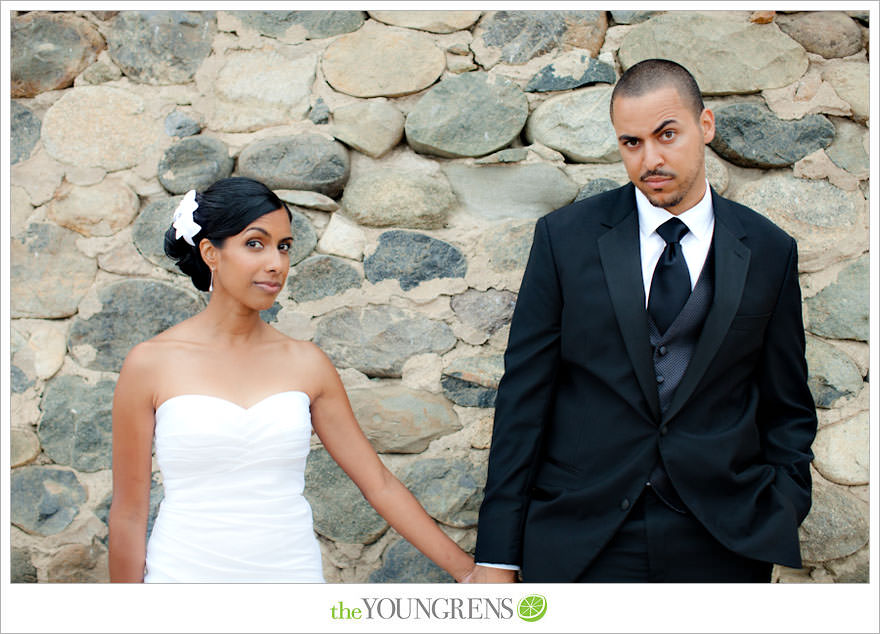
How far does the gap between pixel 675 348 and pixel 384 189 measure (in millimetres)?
1127

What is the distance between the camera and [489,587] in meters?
2.05

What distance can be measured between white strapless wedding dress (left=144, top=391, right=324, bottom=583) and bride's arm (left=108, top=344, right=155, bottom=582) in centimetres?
4

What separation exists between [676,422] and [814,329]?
2.81ft

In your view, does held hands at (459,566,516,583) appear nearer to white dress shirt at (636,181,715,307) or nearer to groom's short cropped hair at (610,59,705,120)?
white dress shirt at (636,181,715,307)

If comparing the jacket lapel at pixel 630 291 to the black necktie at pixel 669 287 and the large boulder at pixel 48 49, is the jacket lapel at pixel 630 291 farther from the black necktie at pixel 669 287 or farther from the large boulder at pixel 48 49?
the large boulder at pixel 48 49

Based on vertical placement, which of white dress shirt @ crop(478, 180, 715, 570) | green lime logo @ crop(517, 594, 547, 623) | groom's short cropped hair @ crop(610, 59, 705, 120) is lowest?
green lime logo @ crop(517, 594, 547, 623)

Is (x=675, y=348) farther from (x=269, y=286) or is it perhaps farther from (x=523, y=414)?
(x=269, y=286)

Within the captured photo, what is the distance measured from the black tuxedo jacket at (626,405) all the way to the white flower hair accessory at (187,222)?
940 millimetres

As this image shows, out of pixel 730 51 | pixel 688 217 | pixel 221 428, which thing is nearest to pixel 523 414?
pixel 688 217

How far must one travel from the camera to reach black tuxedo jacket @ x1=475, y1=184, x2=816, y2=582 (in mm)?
1920

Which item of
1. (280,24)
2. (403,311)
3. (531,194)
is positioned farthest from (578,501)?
(280,24)

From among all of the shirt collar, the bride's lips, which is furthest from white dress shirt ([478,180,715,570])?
the bride's lips

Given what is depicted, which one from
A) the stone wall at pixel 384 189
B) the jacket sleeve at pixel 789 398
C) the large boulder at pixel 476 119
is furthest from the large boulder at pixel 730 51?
the jacket sleeve at pixel 789 398

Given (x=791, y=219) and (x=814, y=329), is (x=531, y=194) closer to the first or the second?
(x=791, y=219)
